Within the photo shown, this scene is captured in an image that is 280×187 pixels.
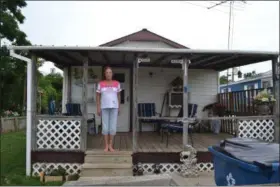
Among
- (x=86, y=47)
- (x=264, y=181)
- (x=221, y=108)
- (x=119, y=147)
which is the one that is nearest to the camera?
(x=264, y=181)

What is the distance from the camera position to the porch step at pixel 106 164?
6566 millimetres

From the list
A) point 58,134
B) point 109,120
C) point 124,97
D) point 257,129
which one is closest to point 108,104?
point 109,120

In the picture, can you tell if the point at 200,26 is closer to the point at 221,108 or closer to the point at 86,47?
the point at 221,108

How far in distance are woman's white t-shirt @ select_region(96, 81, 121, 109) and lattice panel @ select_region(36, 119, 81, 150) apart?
0.76 m

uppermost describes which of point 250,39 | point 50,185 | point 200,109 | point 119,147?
point 250,39

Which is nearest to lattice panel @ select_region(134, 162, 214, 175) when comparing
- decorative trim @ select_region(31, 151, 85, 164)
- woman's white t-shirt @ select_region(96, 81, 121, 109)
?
decorative trim @ select_region(31, 151, 85, 164)

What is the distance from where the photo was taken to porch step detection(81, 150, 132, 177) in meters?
A: 6.57

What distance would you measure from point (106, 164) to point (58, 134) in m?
1.27

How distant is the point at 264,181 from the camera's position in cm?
351

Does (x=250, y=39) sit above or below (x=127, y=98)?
above

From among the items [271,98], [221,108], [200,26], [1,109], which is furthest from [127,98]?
[200,26]

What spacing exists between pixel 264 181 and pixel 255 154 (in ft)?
1.02

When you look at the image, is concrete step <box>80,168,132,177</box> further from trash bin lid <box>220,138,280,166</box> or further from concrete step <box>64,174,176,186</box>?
trash bin lid <box>220,138,280,166</box>

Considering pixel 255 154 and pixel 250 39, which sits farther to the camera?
pixel 250 39
